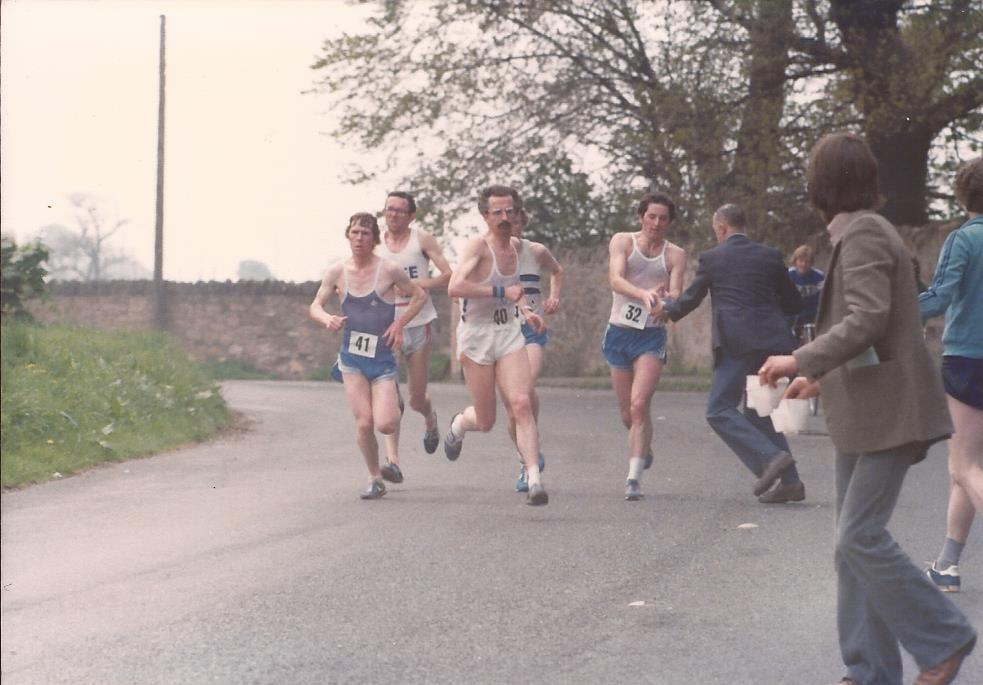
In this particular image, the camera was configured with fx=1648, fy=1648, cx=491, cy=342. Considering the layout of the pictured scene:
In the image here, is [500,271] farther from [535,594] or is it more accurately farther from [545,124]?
[545,124]

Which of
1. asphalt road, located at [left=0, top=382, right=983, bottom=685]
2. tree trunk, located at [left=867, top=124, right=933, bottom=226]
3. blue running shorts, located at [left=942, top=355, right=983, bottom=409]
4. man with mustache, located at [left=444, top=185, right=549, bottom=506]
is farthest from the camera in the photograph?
tree trunk, located at [left=867, top=124, right=933, bottom=226]

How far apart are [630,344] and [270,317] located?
27293mm

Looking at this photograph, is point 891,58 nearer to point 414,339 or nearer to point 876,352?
point 414,339

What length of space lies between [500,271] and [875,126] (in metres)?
15.0

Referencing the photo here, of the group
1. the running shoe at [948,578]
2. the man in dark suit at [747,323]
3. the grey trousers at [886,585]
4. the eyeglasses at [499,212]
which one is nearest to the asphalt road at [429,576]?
the running shoe at [948,578]

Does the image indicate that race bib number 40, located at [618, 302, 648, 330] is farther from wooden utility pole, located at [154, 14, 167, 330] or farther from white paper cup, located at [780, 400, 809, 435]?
wooden utility pole, located at [154, 14, 167, 330]

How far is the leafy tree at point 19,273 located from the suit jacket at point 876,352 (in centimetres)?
1502

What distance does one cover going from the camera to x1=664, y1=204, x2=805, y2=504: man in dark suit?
10.1 metres

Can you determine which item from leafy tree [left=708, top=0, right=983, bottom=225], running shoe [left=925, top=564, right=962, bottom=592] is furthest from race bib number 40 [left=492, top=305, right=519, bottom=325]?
leafy tree [left=708, top=0, right=983, bottom=225]

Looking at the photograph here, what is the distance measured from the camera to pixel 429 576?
743cm

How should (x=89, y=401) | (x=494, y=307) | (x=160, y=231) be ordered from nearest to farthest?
(x=494, y=307) → (x=89, y=401) → (x=160, y=231)

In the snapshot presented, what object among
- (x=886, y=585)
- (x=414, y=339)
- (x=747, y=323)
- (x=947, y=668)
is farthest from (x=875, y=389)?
(x=414, y=339)

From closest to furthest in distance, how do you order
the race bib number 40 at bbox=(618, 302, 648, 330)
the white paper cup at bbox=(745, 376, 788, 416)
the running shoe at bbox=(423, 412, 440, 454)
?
the white paper cup at bbox=(745, 376, 788, 416) < the race bib number 40 at bbox=(618, 302, 648, 330) < the running shoe at bbox=(423, 412, 440, 454)

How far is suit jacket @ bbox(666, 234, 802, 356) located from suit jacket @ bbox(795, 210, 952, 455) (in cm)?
504
